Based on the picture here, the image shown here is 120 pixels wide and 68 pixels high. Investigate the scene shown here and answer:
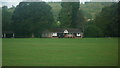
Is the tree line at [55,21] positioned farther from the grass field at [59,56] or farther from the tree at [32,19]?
the grass field at [59,56]

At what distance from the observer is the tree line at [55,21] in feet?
69.8

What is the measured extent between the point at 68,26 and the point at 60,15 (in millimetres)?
1868

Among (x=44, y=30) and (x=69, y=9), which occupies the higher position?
(x=69, y=9)

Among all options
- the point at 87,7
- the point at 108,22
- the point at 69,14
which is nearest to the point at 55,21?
the point at 69,14

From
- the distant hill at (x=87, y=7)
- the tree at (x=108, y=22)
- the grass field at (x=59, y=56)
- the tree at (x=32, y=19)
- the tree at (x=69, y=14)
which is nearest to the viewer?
the grass field at (x=59, y=56)

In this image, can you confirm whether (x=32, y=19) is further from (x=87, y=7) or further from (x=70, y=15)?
(x=87, y=7)

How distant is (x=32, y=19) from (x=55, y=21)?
7.18ft

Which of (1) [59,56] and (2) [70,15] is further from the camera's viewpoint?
(2) [70,15]

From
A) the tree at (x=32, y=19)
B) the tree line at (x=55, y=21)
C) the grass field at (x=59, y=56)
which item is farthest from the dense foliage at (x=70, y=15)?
the grass field at (x=59, y=56)

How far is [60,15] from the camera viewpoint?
69.5ft

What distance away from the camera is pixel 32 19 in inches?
941

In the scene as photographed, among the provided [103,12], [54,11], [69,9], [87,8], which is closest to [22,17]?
[54,11]

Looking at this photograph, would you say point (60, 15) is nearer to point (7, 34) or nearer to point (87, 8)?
point (87, 8)

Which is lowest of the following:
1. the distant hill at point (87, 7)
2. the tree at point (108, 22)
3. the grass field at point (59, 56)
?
the grass field at point (59, 56)
